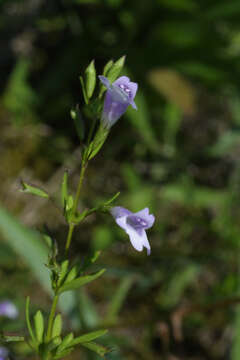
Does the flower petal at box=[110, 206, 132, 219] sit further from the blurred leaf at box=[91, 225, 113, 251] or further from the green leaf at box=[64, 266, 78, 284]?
the blurred leaf at box=[91, 225, 113, 251]

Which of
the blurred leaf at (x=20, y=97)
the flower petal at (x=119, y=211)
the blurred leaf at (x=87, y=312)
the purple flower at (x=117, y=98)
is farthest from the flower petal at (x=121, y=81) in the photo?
the blurred leaf at (x=20, y=97)

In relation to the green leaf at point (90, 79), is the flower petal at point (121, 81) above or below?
below

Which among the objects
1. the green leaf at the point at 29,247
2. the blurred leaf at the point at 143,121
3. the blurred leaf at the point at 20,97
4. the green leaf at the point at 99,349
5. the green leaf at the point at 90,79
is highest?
the blurred leaf at the point at 20,97

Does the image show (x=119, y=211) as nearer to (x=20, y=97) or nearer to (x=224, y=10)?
(x=224, y=10)

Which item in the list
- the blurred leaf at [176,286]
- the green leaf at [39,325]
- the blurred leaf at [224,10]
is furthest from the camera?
the blurred leaf at [224,10]

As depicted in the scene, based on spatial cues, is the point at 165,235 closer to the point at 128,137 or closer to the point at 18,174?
the point at 128,137

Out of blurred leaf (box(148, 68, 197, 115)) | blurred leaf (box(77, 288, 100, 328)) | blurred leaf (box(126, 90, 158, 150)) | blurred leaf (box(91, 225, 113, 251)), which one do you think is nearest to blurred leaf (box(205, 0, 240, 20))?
blurred leaf (box(148, 68, 197, 115))

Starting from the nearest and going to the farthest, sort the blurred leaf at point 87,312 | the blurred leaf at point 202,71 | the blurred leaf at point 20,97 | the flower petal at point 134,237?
the flower petal at point 134,237 < the blurred leaf at point 87,312 < the blurred leaf at point 202,71 < the blurred leaf at point 20,97

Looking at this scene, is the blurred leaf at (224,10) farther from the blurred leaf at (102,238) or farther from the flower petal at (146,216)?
the flower petal at (146,216)
